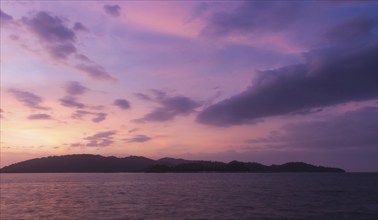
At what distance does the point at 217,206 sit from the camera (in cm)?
7075

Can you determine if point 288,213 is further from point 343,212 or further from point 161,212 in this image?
point 161,212

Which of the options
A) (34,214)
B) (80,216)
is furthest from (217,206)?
(34,214)

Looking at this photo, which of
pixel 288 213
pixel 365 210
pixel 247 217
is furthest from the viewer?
pixel 365 210

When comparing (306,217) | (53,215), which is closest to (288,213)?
(306,217)

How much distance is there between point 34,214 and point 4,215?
425 cm

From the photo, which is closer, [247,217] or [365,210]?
[247,217]

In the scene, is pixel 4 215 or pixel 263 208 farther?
pixel 263 208

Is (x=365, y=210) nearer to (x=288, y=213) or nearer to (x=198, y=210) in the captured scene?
(x=288, y=213)

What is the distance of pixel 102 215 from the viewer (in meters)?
59.3

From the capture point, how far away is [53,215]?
59.1 m

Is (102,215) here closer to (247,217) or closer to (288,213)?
(247,217)

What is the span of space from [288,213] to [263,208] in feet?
20.7

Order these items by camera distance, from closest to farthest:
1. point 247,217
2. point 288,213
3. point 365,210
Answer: point 247,217
point 288,213
point 365,210

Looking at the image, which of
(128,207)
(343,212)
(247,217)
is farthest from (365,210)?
(128,207)
